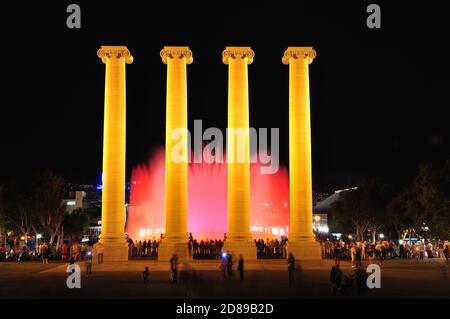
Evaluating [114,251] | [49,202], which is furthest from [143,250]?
[49,202]

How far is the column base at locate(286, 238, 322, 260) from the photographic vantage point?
208ft

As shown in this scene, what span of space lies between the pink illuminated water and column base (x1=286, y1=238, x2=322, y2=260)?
2341 centimetres

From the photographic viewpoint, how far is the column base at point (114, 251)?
6253 cm

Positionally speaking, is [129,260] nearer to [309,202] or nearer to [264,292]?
[309,202]

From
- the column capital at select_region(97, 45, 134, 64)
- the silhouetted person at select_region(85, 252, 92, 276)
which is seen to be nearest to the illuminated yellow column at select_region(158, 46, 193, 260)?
the column capital at select_region(97, 45, 134, 64)

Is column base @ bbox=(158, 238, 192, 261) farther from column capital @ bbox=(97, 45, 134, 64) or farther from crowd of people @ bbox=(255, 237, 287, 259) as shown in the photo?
column capital @ bbox=(97, 45, 134, 64)

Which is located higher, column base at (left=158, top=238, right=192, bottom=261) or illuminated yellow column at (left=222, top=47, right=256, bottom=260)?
illuminated yellow column at (left=222, top=47, right=256, bottom=260)

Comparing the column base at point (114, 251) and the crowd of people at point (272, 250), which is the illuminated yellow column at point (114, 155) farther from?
the crowd of people at point (272, 250)

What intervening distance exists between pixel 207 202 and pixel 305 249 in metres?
29.5

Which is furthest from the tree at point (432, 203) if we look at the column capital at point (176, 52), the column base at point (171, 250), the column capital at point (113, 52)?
the column capital at point (113, 52)

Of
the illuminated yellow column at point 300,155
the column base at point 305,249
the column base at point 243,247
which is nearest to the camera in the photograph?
A: the column base at point 243,247

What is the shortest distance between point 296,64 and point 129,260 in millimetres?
31103

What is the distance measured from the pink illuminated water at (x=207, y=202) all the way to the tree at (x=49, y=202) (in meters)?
17.2

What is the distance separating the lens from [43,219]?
9638 cm
